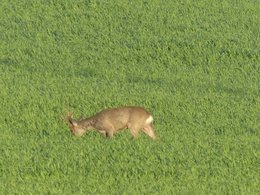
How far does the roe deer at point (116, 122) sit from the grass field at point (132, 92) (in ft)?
0.53

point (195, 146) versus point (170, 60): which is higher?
point (170, 60)

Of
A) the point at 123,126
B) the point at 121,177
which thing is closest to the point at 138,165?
the point at 121,177

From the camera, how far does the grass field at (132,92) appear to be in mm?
13641

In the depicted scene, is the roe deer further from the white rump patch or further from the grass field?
the grass field

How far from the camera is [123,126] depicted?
16906mm

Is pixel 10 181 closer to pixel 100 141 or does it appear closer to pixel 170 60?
pixel 100 141

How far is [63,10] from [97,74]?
16.9 feet

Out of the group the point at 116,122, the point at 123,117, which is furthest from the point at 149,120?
the point at 116,122

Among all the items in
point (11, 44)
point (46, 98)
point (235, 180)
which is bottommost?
point (235, 180)

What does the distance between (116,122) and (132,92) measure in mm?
3328

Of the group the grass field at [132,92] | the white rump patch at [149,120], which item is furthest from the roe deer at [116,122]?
the grass field at [132,92]

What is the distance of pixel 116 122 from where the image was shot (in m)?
16.8

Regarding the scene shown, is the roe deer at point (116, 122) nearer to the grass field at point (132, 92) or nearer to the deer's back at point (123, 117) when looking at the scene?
the deer's back at point (123, 117)

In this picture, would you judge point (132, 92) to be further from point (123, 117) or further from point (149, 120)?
point (123, 117)
